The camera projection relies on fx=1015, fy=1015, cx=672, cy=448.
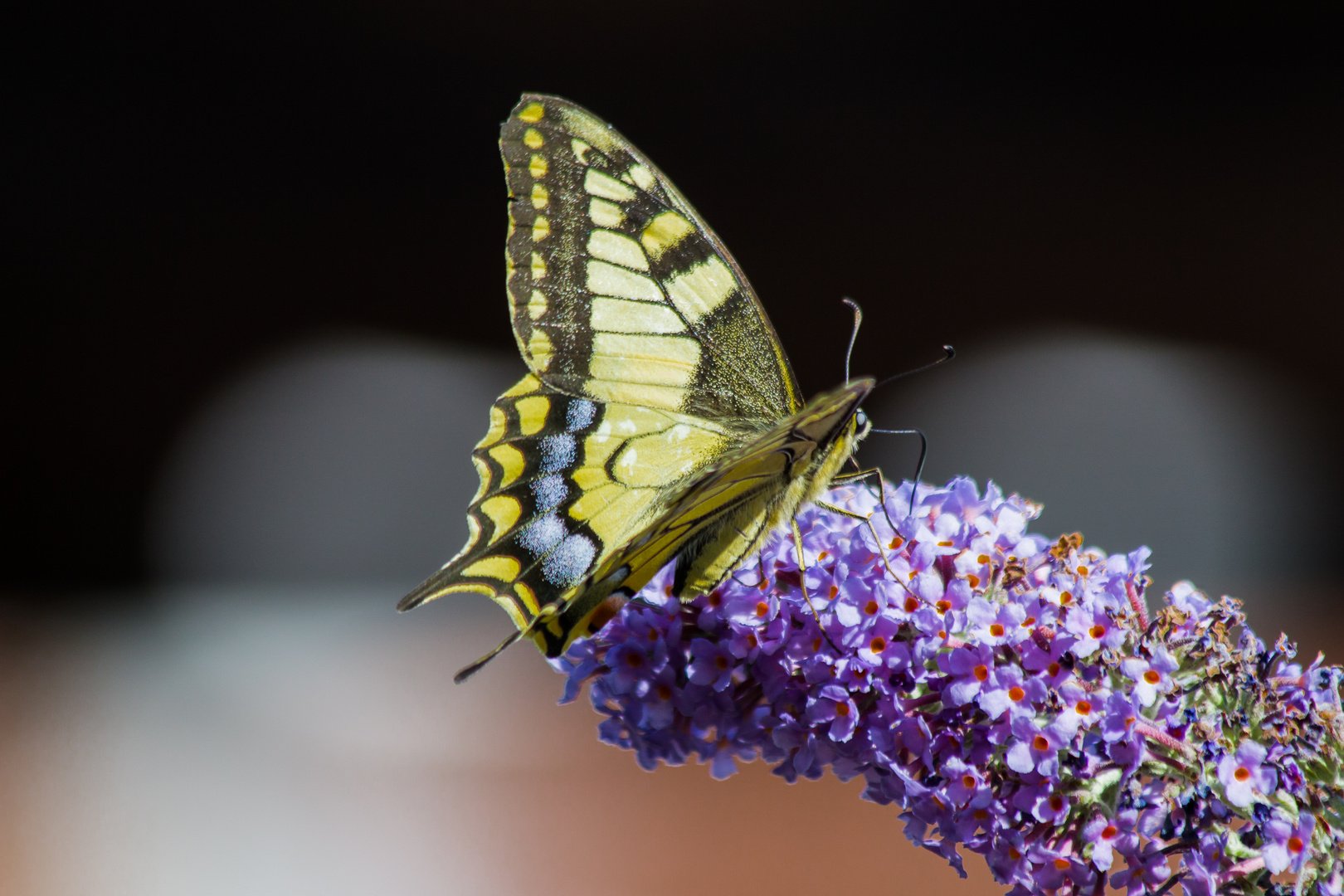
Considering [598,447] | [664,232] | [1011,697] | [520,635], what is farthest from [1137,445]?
[520,635]

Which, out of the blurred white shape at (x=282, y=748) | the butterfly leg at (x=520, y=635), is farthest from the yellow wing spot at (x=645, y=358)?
the blurred white shape at (x=282, y=748)

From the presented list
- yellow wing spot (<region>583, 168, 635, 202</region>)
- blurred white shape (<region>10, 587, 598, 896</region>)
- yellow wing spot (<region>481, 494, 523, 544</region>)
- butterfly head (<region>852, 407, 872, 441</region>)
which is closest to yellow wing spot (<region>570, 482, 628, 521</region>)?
yellow wing spot (<region>481, 494, 523, 544</region>)

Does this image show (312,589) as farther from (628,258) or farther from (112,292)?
(628,258)

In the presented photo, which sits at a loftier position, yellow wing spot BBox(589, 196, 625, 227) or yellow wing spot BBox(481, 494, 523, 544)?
yellow wing spot BBox(589, 196, 625, 227)

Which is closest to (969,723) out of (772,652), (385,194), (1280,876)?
(772,652)

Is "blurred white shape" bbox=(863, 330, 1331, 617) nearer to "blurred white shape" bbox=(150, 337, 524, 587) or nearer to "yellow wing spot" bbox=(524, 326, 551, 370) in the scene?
"blurred white shape" bbox=(150, 337, 524, 587)

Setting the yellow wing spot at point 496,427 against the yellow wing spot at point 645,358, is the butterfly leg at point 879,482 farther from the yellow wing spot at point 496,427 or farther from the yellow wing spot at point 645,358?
the yellow wing spot at point 496,427
